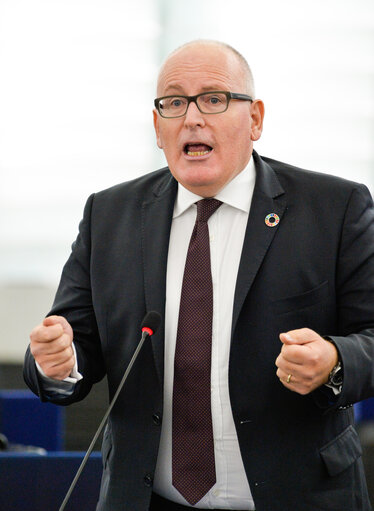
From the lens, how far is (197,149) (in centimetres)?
211

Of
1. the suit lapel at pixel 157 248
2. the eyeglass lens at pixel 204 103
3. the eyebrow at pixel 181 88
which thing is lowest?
the suit lapel at pixel 157 248

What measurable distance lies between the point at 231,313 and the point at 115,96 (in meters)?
4.27

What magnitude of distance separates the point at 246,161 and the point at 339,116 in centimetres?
403

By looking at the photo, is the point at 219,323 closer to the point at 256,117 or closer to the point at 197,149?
the point at 197,149

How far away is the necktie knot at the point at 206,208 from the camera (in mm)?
2133

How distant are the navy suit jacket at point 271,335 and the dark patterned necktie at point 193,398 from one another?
0.05 m

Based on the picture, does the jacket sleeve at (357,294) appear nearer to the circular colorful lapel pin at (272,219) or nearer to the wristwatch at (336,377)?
the wristwatch at (336,377)

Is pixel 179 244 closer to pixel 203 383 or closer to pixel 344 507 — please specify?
pixel 203 383

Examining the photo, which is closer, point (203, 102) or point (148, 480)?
point (148, 480)

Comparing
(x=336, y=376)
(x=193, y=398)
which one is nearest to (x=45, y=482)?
(x=193, y=398)

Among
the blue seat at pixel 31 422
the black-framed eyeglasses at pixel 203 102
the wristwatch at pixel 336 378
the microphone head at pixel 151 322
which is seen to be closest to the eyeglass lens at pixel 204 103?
the black-framed eyeglasses at pixel 203 102

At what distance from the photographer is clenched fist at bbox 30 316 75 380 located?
1.81 m

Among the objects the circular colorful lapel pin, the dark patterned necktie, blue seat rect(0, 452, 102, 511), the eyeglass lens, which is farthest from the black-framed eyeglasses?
blue seat rect(0, 452, 102, 511)

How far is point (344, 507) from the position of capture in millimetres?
1949
